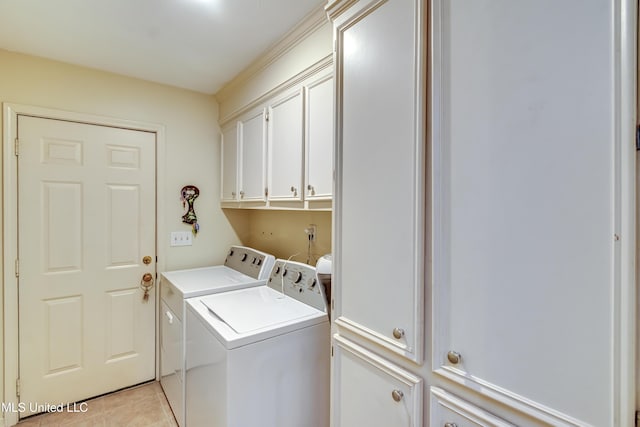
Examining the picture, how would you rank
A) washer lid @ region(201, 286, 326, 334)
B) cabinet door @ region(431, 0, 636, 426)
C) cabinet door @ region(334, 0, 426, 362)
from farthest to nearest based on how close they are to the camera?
washer lid @ region(201, 286, 326, 334) → cabinet door @ region(334, 0, 426, 362) → cabinet door @ region(431, 0, 636, 426)

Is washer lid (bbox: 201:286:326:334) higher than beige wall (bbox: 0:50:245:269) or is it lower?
lower

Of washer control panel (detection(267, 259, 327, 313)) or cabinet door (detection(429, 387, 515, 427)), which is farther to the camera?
washer control panel (detection(267, 259, 327, 313))

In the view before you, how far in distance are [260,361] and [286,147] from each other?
1.15 metres

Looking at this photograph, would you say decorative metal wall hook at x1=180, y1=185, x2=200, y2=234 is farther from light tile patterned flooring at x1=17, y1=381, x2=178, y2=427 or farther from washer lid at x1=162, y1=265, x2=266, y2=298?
light tile patterned flooring at x1=17, y1=381, x2=178, y2=427

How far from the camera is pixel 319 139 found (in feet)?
5.03

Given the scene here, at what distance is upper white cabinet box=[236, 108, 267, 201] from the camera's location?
202cm

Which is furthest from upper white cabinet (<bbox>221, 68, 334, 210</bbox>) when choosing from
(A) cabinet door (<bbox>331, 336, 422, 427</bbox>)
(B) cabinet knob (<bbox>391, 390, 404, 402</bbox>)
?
(B) cabinet knob (<bbox>391, 390, 404, 402</bbox>)

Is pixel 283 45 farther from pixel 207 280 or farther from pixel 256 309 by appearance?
pixel 207 280

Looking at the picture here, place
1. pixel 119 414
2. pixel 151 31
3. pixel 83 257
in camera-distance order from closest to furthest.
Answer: pixel 151 31 → pixel 119 414 → pixel 83 257

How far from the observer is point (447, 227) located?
74cm

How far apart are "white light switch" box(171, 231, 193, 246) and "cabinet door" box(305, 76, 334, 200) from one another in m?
1.42

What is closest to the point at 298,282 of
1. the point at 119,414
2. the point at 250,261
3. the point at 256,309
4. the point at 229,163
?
the point at 256,309

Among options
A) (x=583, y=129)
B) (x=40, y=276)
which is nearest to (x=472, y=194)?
(x=583, y=129)

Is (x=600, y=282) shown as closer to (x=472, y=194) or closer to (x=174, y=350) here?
(x=472, y=194)
